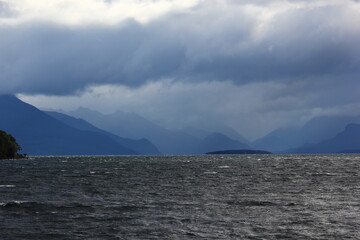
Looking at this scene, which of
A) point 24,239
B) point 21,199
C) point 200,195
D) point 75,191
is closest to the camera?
point 24,239

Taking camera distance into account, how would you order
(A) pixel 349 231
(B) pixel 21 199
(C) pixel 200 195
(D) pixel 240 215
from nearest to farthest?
(A) pixel 349 231, (D) pixel 240 215, (B) pixel 21 199, (C) pixel 200 195

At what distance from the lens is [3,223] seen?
4625cm

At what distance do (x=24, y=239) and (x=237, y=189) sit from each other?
4819 cm

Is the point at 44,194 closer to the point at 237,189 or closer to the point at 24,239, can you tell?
the point at 237,189

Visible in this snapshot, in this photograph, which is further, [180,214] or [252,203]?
[252,203]

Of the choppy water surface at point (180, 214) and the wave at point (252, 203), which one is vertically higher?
the wave at point (252, 203)

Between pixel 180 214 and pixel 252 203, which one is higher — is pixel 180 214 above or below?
below

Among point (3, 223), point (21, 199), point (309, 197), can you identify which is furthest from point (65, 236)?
point (309, 197)

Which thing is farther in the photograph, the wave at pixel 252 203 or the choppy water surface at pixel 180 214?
the wave at pixel 252 203

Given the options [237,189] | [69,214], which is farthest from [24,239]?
[237,189]

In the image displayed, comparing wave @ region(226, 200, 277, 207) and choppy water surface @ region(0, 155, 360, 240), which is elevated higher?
wave @ region(226, 200, 277, 207)

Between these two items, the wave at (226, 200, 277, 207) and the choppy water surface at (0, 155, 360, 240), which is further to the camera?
the wave at (226, 200, 277, 207)

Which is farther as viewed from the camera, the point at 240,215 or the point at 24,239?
the point at 240,215

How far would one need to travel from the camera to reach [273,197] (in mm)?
69188
